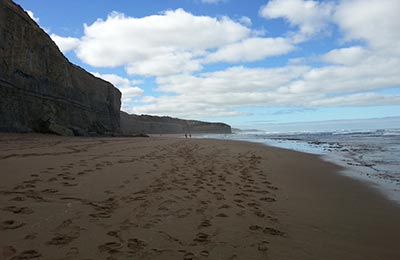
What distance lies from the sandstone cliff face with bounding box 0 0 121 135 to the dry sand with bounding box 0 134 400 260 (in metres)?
16.5

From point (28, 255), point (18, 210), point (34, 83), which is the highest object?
point (34, 83)

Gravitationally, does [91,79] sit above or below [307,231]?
above

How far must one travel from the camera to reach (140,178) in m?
6.93

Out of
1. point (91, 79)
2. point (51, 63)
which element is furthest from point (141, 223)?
point (91, 79)

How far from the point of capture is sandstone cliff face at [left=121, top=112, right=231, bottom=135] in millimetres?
87412

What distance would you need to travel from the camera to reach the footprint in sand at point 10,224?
11.5ft

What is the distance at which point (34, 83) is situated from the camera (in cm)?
2477

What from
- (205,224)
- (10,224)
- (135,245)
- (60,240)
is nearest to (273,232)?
(205,224)

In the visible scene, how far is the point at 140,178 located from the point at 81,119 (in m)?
29.3

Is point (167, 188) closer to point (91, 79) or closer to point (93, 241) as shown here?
point (93, 241)

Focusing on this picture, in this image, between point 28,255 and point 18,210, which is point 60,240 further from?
point 18,210

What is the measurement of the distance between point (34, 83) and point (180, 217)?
24645mm

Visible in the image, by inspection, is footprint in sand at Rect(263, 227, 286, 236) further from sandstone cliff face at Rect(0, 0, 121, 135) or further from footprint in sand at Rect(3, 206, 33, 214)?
sandstone cliff face at Rect(0, 0, 121, 135)

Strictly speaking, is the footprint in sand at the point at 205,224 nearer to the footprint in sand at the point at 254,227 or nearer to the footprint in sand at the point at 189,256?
the footprint in sand at the point at 254,227
